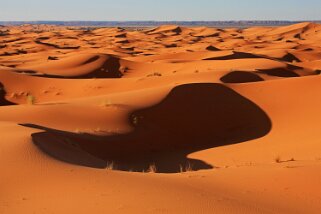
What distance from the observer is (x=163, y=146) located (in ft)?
46.6

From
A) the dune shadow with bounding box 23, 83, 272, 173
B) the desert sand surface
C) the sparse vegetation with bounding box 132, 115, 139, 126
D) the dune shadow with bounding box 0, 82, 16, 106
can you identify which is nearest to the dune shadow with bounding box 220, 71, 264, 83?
the desert sand surface

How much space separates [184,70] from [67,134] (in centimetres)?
2114

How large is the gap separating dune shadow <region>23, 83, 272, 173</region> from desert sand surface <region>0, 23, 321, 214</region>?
41 millimetres

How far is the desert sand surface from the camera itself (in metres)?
6.23

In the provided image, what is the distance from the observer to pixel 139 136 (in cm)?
1400

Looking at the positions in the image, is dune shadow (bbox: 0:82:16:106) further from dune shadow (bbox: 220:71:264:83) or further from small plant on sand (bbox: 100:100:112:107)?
dune shadow (bbox: 220:71:264:83)

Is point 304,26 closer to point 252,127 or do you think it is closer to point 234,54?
point 234,54

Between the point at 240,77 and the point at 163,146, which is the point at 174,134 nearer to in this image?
the point at 163,146

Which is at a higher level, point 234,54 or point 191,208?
point 234,54

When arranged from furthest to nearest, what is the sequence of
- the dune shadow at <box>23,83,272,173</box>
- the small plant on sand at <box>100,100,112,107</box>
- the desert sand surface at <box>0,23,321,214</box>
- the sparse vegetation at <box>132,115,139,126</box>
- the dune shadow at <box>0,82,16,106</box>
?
1. the dune shadow at <box>0,82,16,106</box>
2. the small plant on sand at <box>100,100,112,107</box>
3. the sparse vegetation at <box>132,115,139,126</box>
4. the dune shadow at <box>23,83,272,173</box>
5. the desert sand surface at <box>0,23,321,214</box>

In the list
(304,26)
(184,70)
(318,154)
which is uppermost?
(304,26)

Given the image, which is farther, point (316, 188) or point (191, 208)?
point (316, 188)

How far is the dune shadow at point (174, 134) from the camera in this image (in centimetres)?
1134

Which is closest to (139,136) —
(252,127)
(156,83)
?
(252,127)
